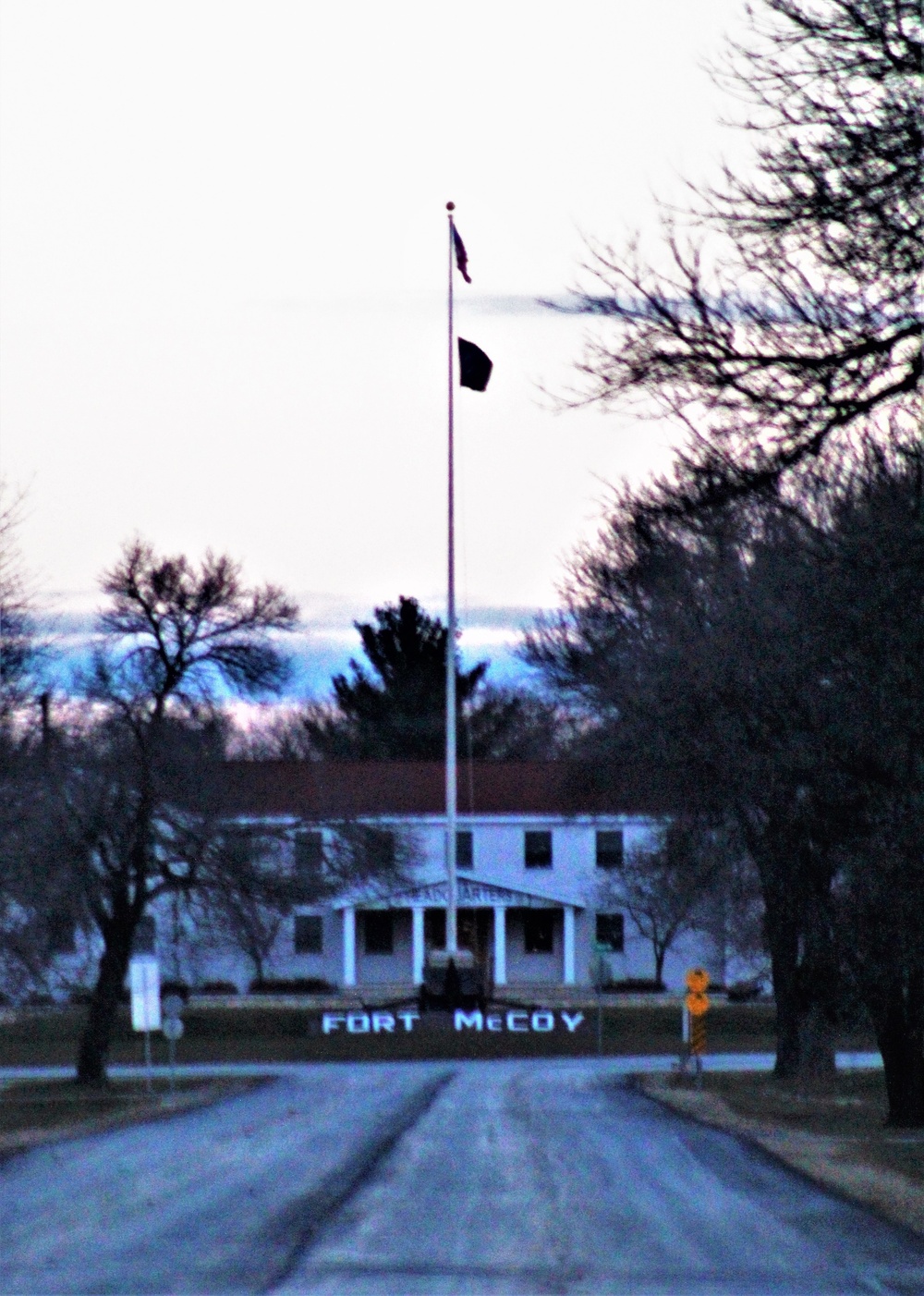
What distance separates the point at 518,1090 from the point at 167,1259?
24640 millimetres

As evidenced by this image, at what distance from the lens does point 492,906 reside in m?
71.1

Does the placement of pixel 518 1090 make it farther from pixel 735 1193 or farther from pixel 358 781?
pixel 358 781

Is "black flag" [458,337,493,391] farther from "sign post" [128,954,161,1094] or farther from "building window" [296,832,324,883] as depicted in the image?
"sign post" [128,954,161,1094]

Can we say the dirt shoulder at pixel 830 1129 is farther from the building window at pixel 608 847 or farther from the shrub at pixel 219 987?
the shrub at pixel 219 987

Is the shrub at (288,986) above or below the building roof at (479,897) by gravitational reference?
below

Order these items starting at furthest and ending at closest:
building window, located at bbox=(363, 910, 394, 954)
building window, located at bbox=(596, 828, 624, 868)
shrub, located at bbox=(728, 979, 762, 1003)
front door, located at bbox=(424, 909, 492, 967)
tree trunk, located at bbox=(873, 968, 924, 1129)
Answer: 1. building window, located at bbox=(363, 910, 394, 954)
2. building window, located at bbox=(596, 828, 624, 868)
3. front door, located at bbox=(424, 909, 492, 967)
4. shrub, located at bbox=(728, 979, 762, 1003)
5. tree trunk, located at bbox=(873, 968, 924, 1129)

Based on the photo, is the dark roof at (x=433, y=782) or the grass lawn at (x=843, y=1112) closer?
the grass lawn at (x=843, y=1112)

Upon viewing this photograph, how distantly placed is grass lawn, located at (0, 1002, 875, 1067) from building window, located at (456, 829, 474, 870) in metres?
11.8

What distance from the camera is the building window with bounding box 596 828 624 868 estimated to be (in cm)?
7356

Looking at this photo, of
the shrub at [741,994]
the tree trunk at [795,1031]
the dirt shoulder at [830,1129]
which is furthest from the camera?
the shrub at [741,994]

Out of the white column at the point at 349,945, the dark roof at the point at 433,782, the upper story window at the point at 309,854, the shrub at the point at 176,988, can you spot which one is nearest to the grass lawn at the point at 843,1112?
the upper story window at the point at 309,854

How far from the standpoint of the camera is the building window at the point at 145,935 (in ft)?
135

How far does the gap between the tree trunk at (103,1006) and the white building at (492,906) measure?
29855 millimetres

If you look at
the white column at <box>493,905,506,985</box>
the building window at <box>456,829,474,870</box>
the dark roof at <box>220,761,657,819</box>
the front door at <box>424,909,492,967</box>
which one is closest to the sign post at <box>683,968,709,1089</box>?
the dark roof at <box>220,761,657,819</box>
